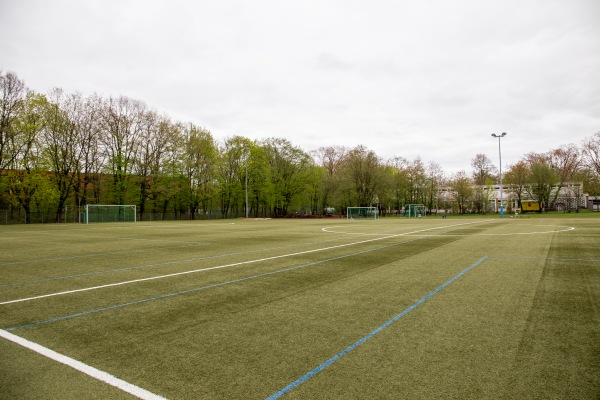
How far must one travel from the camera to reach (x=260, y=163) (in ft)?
218

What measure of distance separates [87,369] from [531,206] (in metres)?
77.4

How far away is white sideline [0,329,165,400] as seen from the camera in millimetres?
3148

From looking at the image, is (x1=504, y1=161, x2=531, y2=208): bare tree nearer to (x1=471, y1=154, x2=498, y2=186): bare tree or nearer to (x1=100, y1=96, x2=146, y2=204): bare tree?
(x1=471, y1=154, x2=498, y2=186): bare tree

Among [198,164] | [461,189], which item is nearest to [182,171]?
[198,164]

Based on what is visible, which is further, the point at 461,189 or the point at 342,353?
the point at 461,189

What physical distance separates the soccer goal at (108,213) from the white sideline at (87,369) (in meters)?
46.0

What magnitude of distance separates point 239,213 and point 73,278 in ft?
212

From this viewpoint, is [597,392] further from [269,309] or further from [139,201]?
[139,201]

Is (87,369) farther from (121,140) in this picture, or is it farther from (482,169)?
(482,169)

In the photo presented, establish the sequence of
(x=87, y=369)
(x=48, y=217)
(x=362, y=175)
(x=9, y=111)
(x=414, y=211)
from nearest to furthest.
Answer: (x=87, y=369) → (x=9, y=111) → (x=48, y=217) → (x=362, y=175) → (x=414, y=211)

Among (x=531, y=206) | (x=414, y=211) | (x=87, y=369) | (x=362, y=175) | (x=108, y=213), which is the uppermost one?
(x=362, y=175)

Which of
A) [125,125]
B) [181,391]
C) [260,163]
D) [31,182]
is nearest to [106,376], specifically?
[181,391]

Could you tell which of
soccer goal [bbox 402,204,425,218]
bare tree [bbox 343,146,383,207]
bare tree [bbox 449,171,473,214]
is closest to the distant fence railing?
bare tree [bbox 343,146,383,207]

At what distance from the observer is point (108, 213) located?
48156 millimetres
